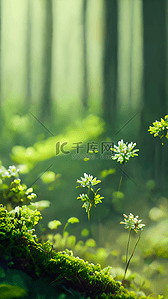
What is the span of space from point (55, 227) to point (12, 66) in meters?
0.92

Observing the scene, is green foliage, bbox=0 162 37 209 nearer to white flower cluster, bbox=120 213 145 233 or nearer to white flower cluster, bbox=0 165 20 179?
white flower cluster, bbox=0 165 20 179

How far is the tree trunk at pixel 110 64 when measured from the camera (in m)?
1.16

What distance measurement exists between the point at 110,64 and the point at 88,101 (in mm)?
251

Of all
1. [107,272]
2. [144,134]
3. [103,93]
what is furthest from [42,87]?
[107,272]

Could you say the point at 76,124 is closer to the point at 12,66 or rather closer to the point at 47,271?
the point at 12,66

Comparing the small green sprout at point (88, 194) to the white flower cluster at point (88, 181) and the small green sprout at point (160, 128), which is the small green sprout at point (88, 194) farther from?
the small green sprout at point (160, 128)

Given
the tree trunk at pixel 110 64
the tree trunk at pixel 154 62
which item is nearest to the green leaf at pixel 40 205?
the tree trunk at pixel 110 64

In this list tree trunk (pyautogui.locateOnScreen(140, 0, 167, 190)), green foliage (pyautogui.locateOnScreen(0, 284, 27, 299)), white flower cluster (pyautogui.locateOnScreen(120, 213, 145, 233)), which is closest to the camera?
green foliage (pyautogui.locateOnScreen(0, 284, 27, 299))

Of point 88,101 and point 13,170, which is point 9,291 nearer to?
point 13,170

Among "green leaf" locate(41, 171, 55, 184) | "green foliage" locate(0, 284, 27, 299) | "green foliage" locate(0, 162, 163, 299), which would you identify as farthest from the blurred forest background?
"green foliage" locate(0, 284, 27, 299)

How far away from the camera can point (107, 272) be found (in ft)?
3.39

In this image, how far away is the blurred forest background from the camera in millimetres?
1129

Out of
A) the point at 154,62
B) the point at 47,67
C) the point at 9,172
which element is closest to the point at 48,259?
the point at 9,172

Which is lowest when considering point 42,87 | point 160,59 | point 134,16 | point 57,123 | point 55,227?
point 55,227
